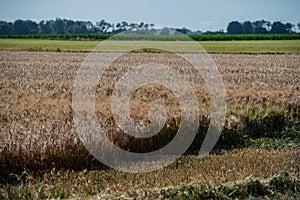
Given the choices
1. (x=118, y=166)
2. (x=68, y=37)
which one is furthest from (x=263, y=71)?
(x=68, y=37)

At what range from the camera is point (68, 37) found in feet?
193

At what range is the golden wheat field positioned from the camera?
602 centimetres

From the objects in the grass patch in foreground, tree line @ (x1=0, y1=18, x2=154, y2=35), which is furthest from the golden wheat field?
tree line @ (x1=0, y1=18, x2=154, y2=35)

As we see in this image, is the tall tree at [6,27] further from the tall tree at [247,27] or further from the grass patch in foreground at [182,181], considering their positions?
the grass patch in foreground at [182,181]

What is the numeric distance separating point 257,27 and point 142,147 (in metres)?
93.9

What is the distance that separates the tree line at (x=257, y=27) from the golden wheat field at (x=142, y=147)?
84029mm

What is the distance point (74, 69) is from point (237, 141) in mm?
11861

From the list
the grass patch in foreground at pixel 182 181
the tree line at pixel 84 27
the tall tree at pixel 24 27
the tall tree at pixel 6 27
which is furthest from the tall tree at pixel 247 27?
the grass patch in foreground at pixel 182 181

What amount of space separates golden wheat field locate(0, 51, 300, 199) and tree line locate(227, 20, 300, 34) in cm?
8403

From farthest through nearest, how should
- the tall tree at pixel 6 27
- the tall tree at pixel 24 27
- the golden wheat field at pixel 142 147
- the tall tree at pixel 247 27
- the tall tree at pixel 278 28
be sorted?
the tall tree at pixel 247 27 < the tall tree at pixel 278 28 < the tall tree at pixel 24 27 < the tall tree at pixel 6 27 < the golden wheat field at pixel 142 147

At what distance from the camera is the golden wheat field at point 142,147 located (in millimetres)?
6016

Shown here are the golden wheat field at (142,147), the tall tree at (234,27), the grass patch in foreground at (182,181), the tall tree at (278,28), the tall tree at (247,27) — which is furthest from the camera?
the tall tree at (247,27)

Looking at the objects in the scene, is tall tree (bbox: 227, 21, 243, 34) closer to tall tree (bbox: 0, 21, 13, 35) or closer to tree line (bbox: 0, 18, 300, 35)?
tree line (bbox: 0, 18, 300, 35)

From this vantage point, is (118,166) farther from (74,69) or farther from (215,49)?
(215,49)
